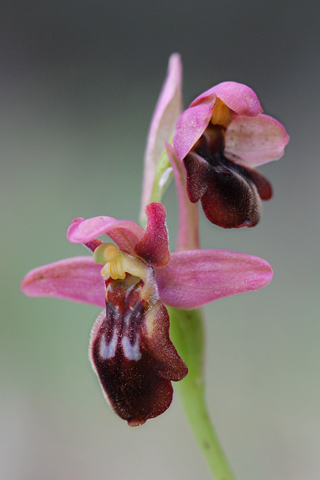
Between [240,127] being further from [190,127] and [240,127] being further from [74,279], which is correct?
[74,279]

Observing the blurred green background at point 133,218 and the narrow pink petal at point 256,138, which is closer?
the narrow pink petal at point 256,138

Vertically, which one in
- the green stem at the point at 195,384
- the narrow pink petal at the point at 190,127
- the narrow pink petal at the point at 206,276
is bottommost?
the green stem at the point at 195,384

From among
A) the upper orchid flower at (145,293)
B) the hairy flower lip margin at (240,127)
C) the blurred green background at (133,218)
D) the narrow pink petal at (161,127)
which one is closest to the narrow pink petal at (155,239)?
the upper orchid flower at (145,293)

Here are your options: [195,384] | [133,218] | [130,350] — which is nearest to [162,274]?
[130,350]

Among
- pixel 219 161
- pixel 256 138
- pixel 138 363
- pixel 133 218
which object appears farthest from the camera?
pixel 133 218

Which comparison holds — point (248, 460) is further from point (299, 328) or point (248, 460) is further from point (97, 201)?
point (97, 201)

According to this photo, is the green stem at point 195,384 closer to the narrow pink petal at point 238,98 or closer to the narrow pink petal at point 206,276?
the narrow pink petal at point 206,276

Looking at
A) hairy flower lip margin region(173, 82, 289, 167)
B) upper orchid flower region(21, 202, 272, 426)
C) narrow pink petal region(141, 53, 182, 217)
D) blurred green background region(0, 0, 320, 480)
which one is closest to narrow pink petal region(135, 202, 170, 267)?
upper orchid flower region(21, 202, 272, 426)
